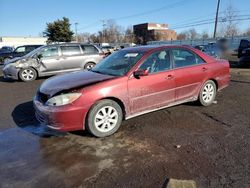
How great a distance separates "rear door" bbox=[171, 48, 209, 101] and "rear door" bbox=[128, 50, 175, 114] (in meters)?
0.18

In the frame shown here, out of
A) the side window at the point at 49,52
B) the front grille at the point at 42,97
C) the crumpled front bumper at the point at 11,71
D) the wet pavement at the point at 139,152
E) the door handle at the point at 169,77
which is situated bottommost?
the wet pavement at the point at 139,152

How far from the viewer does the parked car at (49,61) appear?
10.7 m

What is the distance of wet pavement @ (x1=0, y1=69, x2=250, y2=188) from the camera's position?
3.10 metres

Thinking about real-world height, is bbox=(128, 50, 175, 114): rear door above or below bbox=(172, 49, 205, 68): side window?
below

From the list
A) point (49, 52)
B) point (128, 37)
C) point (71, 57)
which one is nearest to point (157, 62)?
point (71, 57)

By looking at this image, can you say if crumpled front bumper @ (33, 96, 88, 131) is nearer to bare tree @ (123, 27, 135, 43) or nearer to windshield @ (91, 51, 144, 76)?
windshield @ (91, 51, 144, 76)

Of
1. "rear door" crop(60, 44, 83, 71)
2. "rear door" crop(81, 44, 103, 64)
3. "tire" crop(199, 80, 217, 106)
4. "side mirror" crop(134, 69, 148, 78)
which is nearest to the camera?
"side mirror" crop(134, 69, 148, 78)

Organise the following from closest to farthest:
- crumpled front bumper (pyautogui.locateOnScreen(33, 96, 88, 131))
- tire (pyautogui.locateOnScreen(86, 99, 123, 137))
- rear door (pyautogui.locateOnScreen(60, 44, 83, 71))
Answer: crumpled front bumper (pyautogui.locateOnScreen(33, 96, 88, 131)), tire (pyautogui.locateOnScreen(86, 99, 123, 137)), rear door (pyautogui.locateOnScreen(60, 44, 83, 71))

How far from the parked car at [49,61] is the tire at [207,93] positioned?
628 centimetres

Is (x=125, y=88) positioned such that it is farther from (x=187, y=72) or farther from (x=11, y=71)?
(x=11, y=71)

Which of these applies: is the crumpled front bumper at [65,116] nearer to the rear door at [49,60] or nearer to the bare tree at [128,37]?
the rear door at [49,60]

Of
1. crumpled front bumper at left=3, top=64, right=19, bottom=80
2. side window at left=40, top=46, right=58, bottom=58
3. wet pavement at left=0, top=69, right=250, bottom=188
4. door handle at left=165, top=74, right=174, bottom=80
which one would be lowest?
wet pavement at left=0, top=69, right=250, bottom=188

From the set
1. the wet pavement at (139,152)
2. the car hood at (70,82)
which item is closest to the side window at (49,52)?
the wet pavement at (139,152)

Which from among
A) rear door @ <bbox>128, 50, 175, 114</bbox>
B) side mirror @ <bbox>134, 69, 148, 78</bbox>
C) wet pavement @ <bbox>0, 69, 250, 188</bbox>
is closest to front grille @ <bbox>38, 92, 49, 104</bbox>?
wet pavement @ <bbox>0, 69, 250, 188</bbox>
